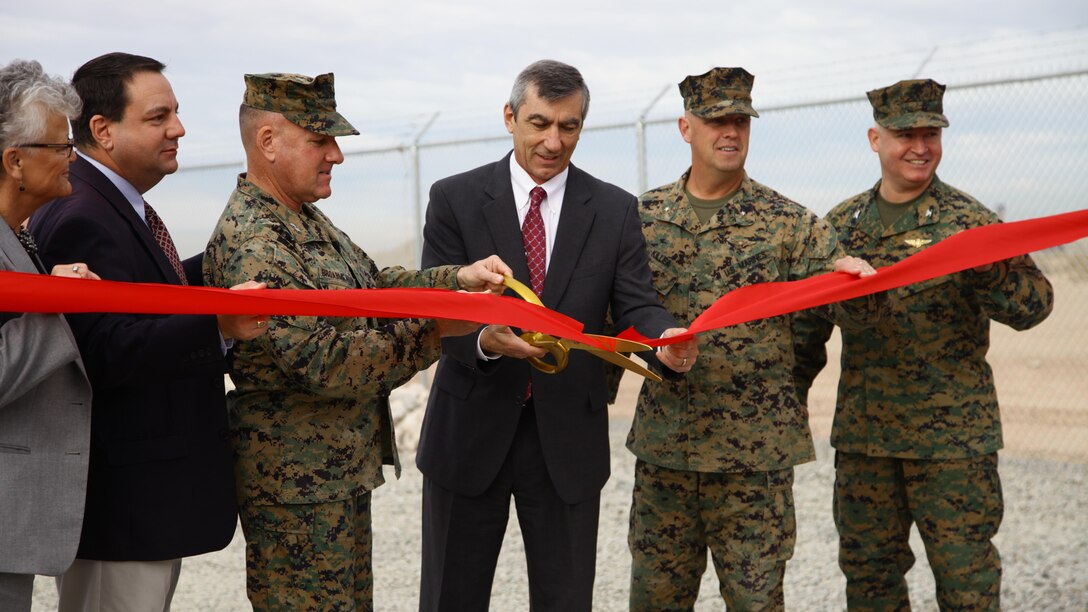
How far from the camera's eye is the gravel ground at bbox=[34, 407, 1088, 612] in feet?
17.7

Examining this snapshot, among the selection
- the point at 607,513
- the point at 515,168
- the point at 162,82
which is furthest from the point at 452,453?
the point at 607,513

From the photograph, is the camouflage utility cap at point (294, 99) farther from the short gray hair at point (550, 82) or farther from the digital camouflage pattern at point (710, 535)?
the digital camouflage pattern at point (710, 535)

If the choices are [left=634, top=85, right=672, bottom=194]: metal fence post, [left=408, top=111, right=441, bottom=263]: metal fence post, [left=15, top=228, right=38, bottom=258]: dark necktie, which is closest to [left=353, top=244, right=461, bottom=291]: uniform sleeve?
[left=15, top=228, right=38, bottom=258]: dark necktie

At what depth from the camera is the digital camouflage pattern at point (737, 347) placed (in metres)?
3.82

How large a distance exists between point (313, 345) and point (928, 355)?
242cm

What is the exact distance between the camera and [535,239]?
3.70 m

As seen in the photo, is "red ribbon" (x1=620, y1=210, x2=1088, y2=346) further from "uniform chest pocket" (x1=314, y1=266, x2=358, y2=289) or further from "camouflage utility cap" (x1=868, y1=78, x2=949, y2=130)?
"uniform chest pocket" (x1=314, y1=266, x2=358, y2=289)

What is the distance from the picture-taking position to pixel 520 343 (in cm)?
325

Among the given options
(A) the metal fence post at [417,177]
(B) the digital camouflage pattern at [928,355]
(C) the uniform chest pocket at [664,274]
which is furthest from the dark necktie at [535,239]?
(A) the metal fence post at [417,177]

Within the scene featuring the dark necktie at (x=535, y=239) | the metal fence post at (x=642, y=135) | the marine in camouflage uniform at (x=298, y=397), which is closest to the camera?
the marine in camouflage uniform at (x=298, y=397)

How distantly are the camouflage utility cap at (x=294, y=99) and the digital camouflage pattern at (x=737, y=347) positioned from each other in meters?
1.44

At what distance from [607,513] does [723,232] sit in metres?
3.50

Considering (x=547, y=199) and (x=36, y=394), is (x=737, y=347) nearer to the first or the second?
(x=547, y=199)

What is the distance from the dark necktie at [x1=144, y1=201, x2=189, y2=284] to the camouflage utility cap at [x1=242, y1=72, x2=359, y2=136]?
42 cm
